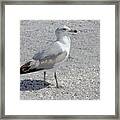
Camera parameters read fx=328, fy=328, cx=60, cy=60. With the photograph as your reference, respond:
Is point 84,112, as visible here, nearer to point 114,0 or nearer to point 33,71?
point 33,71

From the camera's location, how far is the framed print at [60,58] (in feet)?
4.79

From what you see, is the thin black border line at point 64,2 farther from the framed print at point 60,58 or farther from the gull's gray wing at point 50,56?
the gull's gray wing at point 50,56

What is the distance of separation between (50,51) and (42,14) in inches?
6.6

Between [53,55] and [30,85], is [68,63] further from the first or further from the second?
[30,85]

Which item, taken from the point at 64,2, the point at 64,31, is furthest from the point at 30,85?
the point at 64,2

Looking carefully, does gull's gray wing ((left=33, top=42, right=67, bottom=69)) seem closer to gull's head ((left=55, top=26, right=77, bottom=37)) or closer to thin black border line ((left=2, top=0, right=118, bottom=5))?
gull's head ((left=55, top=26, right=77, bottom=37))

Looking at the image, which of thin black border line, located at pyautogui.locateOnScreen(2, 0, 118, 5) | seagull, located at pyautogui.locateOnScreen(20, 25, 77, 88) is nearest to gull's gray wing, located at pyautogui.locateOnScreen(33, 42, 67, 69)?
seagull, located at pyautogui.locateOnScreen(20, 25, 77, 88)

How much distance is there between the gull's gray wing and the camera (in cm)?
146

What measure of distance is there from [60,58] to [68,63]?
0.04 m

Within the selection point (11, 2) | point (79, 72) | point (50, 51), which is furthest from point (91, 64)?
point (11, 2)

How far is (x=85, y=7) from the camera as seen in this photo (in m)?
1.47

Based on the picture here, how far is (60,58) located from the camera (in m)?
1.46

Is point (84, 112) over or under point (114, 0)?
under

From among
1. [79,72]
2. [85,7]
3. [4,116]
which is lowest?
[4,116]
